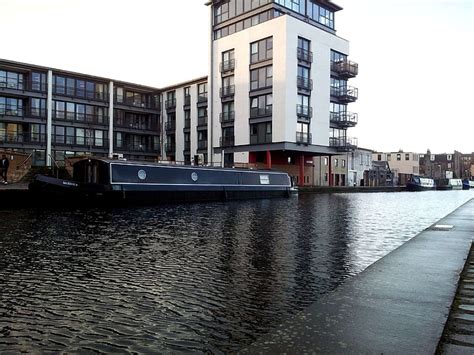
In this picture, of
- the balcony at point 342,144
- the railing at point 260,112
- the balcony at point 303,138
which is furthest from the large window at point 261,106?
the balcony at point 342,144

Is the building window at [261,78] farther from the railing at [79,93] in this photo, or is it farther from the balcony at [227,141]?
the railing at [79,93]

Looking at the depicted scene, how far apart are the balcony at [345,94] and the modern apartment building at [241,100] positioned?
0.41 ft

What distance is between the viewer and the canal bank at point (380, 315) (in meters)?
3.34

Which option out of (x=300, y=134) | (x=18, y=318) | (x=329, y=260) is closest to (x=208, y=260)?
(x=329, y=260)

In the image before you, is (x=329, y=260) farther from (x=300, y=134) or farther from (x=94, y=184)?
(x=300, y=134)

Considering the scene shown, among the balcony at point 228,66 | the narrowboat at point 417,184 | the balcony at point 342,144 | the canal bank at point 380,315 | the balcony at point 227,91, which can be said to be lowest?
the canal bank at point 380,315

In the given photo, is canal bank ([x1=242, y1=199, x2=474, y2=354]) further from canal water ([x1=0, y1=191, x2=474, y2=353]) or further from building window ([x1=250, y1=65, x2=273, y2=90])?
building window ([x1=250, y1=65, x2=273, y2=90])

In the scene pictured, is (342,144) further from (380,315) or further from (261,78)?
(380,315)

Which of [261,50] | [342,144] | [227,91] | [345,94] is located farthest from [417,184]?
[261,50]

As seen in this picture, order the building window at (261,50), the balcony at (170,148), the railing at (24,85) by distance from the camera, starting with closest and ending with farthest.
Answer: the building window at (261,50), the railing at (24,85), the balcony at (170,148)

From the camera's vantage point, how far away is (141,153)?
56.5 m

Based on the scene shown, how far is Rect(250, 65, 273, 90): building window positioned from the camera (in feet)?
138

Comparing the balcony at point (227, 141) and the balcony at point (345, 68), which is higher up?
the balcony at point (345, 68)

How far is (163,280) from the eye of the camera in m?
6.59
